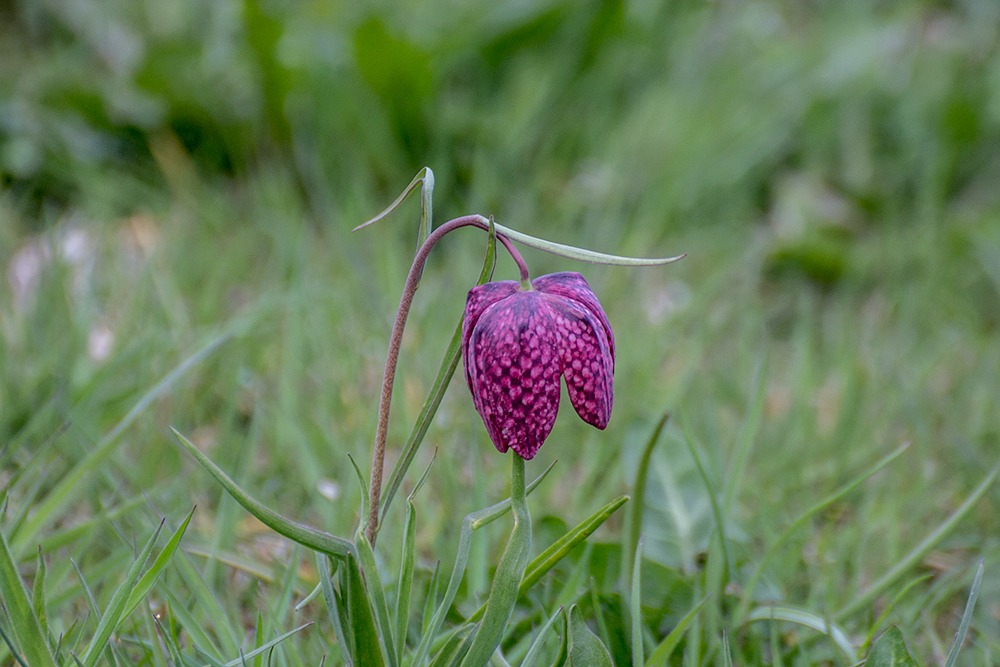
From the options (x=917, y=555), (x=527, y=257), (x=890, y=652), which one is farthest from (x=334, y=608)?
(x=527, y=257)

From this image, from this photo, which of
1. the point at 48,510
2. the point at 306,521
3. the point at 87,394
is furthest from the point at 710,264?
the point at 48,510

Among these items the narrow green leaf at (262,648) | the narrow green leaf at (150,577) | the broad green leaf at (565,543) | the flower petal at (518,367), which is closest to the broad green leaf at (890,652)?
the broad green leaf at (565,543)

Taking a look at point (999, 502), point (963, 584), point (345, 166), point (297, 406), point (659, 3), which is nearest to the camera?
point (963, 584)

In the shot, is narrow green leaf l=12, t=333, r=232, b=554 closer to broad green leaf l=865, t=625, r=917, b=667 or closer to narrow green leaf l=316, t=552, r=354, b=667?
narrow green leaf l=316, t=552, r=354, b=667

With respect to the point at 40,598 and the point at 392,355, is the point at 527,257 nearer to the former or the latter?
the point at 392,355

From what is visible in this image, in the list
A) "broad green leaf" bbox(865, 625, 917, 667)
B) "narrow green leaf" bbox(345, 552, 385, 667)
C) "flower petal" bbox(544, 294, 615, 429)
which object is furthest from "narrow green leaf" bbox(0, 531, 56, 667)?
"broad green leaf" bbox(865, 625, 917, 667)

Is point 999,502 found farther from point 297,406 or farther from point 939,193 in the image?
point 939,193
